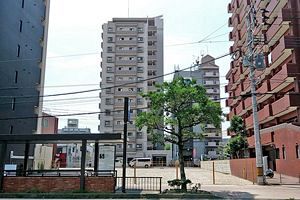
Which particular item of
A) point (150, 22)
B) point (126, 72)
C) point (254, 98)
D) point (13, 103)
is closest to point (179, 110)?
point (254, 98)

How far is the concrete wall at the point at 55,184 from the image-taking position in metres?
18.7

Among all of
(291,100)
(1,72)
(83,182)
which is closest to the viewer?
(83,182)

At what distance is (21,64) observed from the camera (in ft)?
125

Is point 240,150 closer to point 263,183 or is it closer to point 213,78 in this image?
point 263,183

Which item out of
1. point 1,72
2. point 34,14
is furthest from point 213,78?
point 1,72

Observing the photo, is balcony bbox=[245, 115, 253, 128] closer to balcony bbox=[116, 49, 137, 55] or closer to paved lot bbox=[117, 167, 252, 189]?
paved lot bbox=[117, 167, 252, 189]

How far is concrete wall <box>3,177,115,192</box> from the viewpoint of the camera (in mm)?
18688

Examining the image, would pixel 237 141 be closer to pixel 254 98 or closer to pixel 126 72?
pixel 254 98

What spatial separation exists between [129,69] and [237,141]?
137 feet

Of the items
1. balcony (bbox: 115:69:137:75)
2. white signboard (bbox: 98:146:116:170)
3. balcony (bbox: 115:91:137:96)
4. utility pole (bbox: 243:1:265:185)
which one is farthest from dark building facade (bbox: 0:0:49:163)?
balcony (bbox: 115:69:137:75)

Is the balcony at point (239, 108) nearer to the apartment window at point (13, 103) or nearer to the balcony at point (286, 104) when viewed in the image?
the balcony at point (286, 104)

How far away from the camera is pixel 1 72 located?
111 feet

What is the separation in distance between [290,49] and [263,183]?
12.9m

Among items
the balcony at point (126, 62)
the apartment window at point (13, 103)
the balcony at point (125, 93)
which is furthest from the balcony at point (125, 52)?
the apartment window at point (13, 103)
